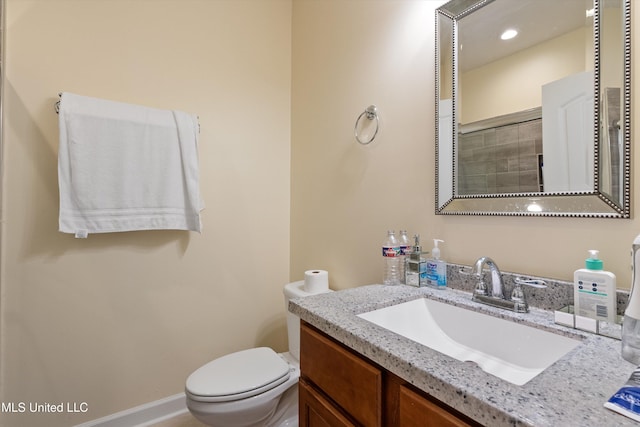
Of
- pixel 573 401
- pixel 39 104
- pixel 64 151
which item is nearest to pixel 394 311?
pixel 573 401

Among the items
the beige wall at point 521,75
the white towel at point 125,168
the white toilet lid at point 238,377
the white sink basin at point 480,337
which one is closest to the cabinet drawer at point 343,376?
the white sink basin at point 480,337

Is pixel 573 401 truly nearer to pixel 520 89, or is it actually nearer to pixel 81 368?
pixel 520 89

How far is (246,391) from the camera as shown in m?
1.16

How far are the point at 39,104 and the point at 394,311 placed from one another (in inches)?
68.1

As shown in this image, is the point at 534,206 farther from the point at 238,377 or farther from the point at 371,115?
the point at 238,377

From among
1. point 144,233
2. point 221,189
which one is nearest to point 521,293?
point 221,189

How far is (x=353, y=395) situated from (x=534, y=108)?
940 millimetres

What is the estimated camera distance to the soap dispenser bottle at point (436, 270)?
3.43ft

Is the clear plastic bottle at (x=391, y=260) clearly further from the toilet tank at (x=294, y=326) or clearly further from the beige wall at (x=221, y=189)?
the toilet tank at (x=294, y=326)

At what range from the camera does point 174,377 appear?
1.64 meters

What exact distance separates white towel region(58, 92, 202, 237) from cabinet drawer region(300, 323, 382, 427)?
1.01m

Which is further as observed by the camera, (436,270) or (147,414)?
(147,414)

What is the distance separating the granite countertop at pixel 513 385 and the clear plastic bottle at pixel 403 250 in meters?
0.39

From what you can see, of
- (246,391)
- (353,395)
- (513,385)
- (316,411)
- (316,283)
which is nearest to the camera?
(513,385)
